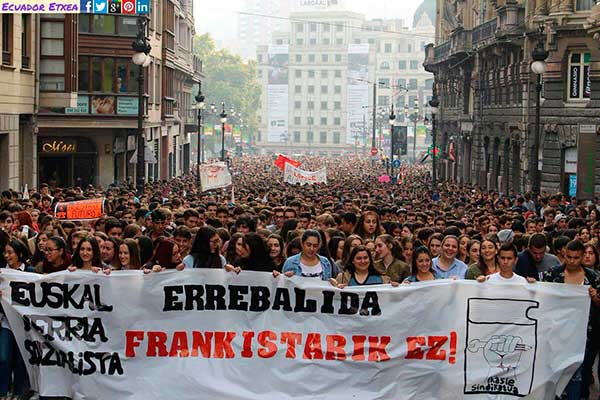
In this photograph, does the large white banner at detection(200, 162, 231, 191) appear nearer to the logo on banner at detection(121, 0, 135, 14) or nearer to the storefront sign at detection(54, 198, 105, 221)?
the logo on banner at detection(121, 0, 135, 14)

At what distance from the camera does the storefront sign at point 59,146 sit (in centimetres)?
4294

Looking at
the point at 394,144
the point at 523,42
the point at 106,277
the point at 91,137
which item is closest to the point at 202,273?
the point at 106,277

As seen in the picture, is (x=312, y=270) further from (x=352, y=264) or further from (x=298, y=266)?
(x=352, y=264)

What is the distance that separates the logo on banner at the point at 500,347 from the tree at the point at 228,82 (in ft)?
526

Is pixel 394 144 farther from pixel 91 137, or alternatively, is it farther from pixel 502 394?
pixel 502 394

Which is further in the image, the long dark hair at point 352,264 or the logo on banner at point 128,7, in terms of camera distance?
the logo on banner at point 128,7

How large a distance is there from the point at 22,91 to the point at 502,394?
24247 millimetres

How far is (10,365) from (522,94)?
127 feet

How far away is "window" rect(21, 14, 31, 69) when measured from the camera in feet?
108

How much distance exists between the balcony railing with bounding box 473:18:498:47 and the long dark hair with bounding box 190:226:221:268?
4206cm

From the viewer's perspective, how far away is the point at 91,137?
146 feet

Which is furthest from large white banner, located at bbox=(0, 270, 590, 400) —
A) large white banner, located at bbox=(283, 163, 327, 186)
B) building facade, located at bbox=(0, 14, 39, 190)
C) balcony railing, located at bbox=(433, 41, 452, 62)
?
balcony railing, located at bbox=(433, 41, 452, 62)

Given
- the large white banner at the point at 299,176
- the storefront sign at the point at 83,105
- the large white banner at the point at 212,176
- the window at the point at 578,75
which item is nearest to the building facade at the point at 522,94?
the window at the point at 578,75

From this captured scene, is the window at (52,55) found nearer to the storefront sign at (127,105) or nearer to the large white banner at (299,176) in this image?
the storefront sign at (127,105)
